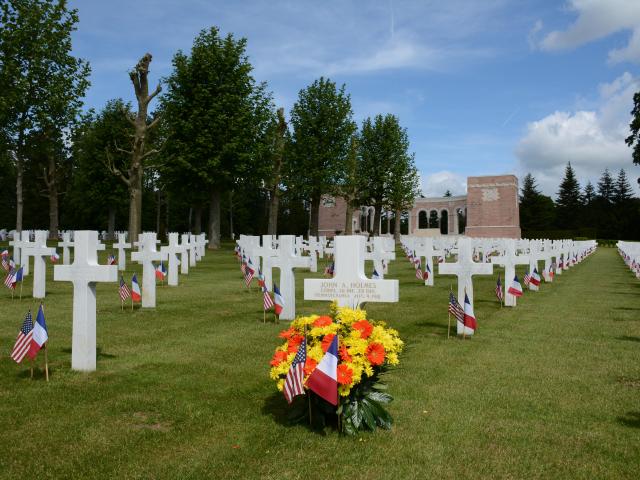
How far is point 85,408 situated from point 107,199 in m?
39.9

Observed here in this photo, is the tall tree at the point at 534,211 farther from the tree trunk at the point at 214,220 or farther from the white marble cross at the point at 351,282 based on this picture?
the white marble cross at the point at 351,282

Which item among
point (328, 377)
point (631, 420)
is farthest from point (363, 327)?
point (631, 420)

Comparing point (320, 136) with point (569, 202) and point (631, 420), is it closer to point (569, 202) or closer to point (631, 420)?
point (631, 420)

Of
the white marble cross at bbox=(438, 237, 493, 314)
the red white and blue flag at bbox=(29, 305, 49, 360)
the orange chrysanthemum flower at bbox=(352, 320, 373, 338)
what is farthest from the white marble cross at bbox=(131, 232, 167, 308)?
the orange chrysanthemum flower at bbox=(352, 320, 373, 338)

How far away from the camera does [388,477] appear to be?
13.4 feet

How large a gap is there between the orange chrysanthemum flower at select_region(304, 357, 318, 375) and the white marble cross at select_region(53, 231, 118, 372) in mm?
2981

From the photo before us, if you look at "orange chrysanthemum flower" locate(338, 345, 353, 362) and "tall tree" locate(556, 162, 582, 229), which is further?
"tall tree" locate(556, 162, 582, 229)

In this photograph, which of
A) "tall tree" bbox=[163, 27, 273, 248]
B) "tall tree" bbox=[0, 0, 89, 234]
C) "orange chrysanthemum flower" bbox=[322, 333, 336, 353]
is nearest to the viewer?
"orange chrysanthemum flower" bbox=[322, 333, 336, 353]

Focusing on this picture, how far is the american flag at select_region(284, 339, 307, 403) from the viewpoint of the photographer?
4.93 metres

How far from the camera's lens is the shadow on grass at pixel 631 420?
5.25 m

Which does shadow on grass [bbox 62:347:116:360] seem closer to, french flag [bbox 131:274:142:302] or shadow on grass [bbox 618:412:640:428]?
french flag [bbox 131:274:142:302]

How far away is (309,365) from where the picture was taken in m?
5.07

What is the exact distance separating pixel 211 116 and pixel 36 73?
31.4 ft

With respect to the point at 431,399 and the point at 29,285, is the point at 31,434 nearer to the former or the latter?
the point at 431,399
